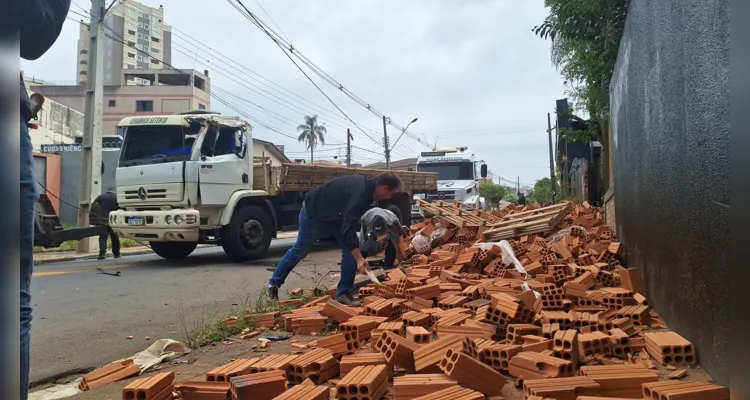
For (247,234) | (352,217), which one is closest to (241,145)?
(247,234)

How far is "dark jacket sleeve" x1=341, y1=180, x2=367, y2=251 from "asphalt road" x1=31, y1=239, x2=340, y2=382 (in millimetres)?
1698

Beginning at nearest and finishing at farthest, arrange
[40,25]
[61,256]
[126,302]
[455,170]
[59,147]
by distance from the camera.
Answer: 1. [40,25]
2. [126,302]
3. [61,256]
4. [455,170]
5. [59,147]

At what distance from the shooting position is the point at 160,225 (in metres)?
9.24

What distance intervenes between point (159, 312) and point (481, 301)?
12.1 ft

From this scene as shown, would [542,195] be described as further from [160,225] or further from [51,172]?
[160,225]

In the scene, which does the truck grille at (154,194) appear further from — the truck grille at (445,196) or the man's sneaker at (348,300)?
the truck grille at (445,196)

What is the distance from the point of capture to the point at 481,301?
182 inches

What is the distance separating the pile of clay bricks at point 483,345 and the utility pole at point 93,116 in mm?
10456

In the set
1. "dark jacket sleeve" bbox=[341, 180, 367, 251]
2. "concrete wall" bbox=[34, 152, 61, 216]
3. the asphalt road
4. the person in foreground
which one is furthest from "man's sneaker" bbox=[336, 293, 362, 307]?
"concrete wall" bbox=[34, 152, 61, 216]

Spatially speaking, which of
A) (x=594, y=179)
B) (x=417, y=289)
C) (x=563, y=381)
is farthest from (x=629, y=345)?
(x=594, y=179)

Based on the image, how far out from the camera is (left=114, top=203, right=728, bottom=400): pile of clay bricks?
2691 mm

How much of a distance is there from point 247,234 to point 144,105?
5012 centimetres

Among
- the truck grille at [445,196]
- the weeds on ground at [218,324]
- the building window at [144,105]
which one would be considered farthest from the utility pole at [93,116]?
the building window at [144,105]

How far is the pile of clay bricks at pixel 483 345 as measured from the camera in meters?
2.69
